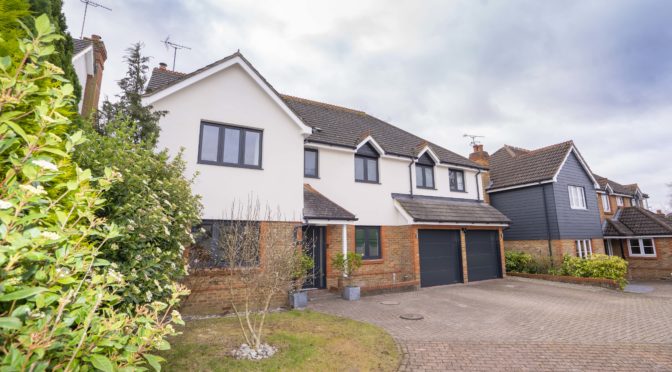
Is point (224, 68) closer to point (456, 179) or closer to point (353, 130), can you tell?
point (353, 130)

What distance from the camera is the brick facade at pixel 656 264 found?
19844mm

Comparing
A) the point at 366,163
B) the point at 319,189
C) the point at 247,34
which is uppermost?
the point at 247,34

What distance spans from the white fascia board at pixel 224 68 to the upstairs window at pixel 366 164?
3.81 metres

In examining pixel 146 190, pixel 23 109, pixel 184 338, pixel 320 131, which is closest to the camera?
pixel 23 109

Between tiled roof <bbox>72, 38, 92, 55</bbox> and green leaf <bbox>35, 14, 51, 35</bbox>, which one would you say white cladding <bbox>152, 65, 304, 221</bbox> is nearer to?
tiled roof <bbox>72, 38, 92, 55</bbox>

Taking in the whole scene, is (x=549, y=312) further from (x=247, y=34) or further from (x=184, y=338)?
(x=247, y=34)

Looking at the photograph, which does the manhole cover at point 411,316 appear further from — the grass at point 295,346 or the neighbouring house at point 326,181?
the neighbouring house at point 326,181

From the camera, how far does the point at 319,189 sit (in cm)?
1312

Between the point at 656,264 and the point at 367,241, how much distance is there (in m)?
21.9

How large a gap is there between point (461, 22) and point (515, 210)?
1463 cm

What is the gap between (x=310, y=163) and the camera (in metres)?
13.2

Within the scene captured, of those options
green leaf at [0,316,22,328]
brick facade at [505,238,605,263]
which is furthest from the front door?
brick facade at [505,238,605,263]

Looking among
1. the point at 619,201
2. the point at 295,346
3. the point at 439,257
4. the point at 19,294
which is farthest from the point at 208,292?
the point at 619,201

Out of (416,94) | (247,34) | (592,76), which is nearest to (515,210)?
(592,76)
